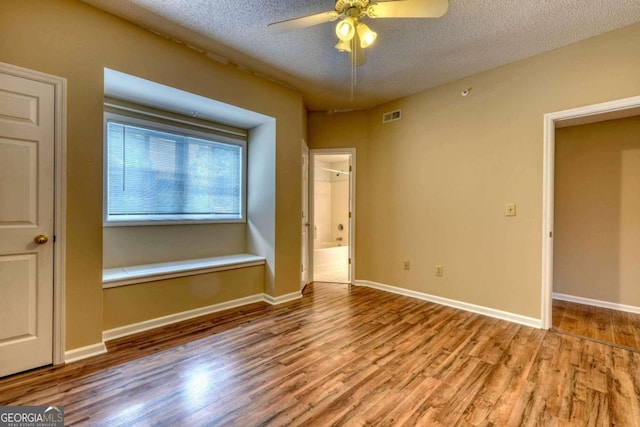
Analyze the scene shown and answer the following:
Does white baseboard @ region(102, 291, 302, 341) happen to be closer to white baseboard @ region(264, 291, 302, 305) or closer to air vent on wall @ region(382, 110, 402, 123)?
white baseboard @ region(264, 291, 302, 305)

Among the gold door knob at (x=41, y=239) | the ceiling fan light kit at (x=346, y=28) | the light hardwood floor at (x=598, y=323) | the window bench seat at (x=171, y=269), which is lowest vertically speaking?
the light hardwood floor at (x=598, y=323)

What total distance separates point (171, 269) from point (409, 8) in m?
2.89

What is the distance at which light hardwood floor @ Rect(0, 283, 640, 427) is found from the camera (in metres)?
Answer: 1.58

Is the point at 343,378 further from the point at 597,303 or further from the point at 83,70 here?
the point at 597,303

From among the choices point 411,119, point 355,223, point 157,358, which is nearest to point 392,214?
point 355,223

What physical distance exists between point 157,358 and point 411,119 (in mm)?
3725

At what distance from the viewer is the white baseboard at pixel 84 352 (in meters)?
2.06

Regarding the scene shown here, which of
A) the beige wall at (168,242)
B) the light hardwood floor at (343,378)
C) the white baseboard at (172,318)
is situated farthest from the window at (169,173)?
the light hardwood floor at (343,378)

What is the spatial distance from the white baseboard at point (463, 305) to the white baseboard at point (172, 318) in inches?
65.5

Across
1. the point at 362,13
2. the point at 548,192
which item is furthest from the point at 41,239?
the point at 548,192

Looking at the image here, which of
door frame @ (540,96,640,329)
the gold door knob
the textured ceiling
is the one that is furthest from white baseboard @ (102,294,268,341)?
door frame @ (540,96,640,329)

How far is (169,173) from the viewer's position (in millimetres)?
3238

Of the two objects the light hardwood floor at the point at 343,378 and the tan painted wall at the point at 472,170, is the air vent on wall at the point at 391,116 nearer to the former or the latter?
the tan painted wall at the point at 472,170

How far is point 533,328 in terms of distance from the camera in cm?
274
